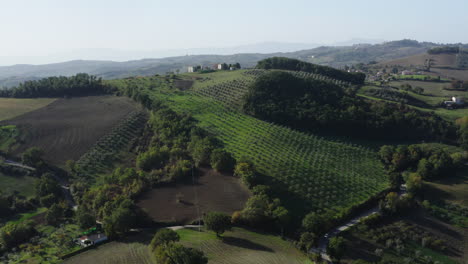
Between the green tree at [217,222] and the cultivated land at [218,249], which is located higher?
the green tree at [217,222]

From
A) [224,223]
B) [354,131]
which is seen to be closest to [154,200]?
[224,223]

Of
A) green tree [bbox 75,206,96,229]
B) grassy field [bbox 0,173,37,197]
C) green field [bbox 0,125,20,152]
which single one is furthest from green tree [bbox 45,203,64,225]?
green field [bbox 0,125,20,152]

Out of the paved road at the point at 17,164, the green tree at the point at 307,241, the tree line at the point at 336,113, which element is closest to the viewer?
the green tree at the point at 307,241

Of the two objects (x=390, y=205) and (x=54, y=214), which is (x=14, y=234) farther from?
(x=390, y=205)

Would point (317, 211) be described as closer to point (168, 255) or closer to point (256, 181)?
point (256, 181)

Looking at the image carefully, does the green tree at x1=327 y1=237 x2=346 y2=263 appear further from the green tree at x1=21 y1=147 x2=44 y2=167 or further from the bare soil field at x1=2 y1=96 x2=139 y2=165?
the green tree at x1=21 y1=147 x2=44 y2=167

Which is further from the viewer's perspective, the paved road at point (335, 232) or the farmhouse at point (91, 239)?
the farmhouse at point (91, 239)

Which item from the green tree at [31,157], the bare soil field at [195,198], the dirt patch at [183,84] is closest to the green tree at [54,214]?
the bare soil field at [195,198]

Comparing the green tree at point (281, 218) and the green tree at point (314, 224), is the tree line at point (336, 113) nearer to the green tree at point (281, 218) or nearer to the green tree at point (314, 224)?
the green tree at point (281, 218)
